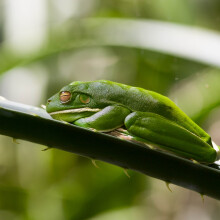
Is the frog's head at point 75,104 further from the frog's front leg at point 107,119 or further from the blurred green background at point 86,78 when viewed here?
the blurred green background at point 86,78

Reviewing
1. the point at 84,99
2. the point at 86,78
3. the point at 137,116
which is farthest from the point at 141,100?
the point at 86,78

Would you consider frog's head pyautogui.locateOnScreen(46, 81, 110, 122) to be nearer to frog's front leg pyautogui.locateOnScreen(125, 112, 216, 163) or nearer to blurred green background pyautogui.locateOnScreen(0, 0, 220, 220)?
frog's front leg pyautogui.locateOnScreen(125, 112, 216, 163)

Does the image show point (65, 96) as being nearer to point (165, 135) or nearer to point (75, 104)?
point (75, 104)

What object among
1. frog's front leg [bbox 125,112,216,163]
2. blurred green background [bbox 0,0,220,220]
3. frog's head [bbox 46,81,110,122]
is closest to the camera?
frog's front leg [bbox 125,112,216,163]

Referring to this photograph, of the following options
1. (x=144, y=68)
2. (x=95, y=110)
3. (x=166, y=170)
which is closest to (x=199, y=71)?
(x=144, y=68)

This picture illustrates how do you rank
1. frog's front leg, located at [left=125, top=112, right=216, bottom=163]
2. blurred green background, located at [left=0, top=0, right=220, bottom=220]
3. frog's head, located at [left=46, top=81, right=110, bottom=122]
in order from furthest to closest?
1. blurred green background, located at [left=0, top=0, right=220, bottom=220]
2. frog's head, located at [left=46, top=81, right=110, bottom=122]
3. frog's front leg, located at [left=125, top=112, right=216, bottom=163]

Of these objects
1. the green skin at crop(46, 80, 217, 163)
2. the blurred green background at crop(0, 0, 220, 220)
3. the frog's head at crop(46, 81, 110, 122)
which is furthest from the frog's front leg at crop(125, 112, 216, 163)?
the blurred green background at crop(0, 0, 220, 220)

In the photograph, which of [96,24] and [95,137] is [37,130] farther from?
[96,24]

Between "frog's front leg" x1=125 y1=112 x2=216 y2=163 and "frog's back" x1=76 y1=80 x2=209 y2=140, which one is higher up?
"frog's back" x1=76 y1=80 x2=209 y2=140
